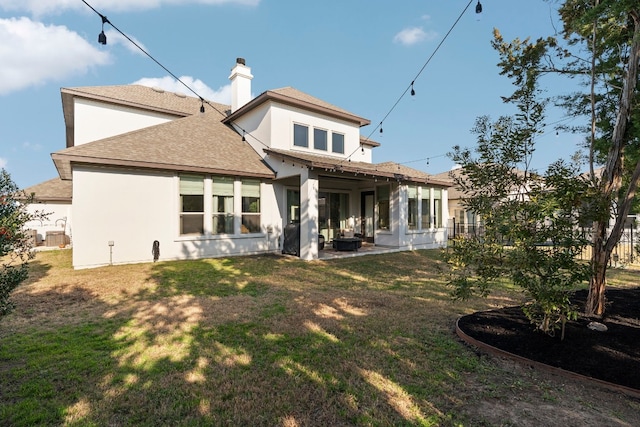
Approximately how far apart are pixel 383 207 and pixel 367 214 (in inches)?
45.4

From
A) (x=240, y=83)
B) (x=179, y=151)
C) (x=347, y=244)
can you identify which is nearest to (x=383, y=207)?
(x=347, y=244)

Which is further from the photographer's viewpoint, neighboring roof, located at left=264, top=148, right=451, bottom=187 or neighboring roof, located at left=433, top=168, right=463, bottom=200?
neighboring roof, located at left=264, top=148, right=451, bottom=187

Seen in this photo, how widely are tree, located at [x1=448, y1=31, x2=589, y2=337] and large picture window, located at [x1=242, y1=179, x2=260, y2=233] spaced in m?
8.51

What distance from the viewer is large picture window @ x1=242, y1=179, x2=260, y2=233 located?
11445mm

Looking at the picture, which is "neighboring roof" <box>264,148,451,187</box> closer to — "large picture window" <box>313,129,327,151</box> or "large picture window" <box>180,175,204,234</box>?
"large picture window" <box>313,129,327,151</box>

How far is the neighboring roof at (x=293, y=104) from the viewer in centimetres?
1238

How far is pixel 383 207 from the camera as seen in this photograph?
14.2 meters

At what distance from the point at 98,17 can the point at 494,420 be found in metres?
7.52

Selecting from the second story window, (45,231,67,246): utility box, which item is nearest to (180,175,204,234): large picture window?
the second story window

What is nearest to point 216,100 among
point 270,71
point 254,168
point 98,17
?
point 270,71

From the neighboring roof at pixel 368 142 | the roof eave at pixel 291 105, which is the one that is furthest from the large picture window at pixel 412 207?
the neighboring roof at pixel 368 142

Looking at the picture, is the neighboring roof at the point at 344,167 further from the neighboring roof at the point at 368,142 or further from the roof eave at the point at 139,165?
the neighboring roof at the point at 368,142

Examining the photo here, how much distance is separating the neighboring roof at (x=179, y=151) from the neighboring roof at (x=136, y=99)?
1644mm

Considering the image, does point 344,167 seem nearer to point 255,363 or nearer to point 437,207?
point 437,207
